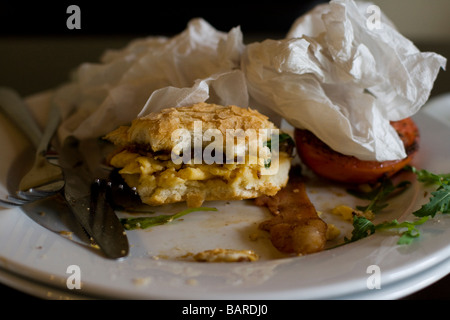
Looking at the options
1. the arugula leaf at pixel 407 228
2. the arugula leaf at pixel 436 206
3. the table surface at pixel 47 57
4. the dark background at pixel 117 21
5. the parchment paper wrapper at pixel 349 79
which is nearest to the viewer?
the arugula leaf at pixel 407 228

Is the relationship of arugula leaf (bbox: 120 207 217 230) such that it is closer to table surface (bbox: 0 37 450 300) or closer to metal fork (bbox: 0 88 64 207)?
metal fork (bbox: 0 88 64 207)

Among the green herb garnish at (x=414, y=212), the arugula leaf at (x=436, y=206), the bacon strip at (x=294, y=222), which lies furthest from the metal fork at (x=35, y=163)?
the arugula leaf at (x=436, y=206)

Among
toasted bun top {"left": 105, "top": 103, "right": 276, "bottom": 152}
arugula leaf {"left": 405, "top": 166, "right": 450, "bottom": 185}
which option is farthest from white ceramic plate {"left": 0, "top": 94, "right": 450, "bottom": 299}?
toasted bun top {"left": 105, "top": 103, "right": 276, "bottom": 152}

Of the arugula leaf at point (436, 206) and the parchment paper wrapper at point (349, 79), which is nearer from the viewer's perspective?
the arugula leaf at point (436, 206)

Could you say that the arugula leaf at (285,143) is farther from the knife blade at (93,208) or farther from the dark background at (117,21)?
the dark background at (117,21)

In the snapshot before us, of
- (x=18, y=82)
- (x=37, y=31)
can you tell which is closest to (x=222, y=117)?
(x=18, y=82)

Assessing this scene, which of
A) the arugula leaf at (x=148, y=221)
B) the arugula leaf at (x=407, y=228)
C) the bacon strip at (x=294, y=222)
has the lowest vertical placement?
the arugula leaf at (x=148, y=221)

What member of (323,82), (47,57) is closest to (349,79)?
(323,82)

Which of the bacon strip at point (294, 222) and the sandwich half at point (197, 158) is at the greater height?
the sandwich half at point (197, 158)
